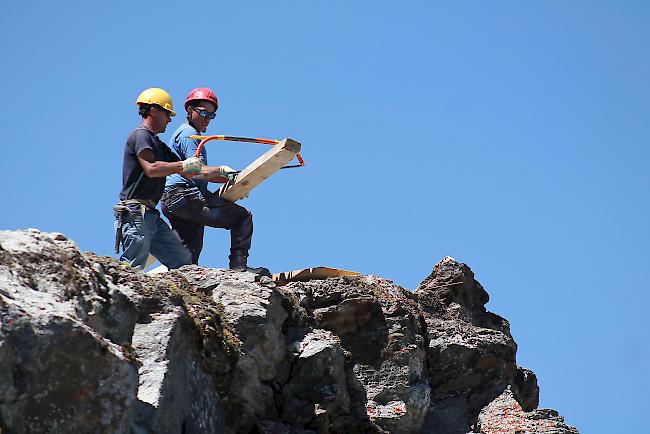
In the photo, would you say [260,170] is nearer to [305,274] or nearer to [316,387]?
[305,274]

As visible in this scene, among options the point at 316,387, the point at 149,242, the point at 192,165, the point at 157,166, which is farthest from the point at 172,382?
the point at 192,165

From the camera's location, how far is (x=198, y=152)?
15008 mm

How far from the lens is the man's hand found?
14.1m

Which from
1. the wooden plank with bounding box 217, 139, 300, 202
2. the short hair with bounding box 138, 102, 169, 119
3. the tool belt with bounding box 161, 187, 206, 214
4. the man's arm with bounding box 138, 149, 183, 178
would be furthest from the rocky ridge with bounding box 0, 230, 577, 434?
the short hair with bounding box 138, 102, 169, 119

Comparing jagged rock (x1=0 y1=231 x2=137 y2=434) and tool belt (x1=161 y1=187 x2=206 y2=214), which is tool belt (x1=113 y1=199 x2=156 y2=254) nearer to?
tool belt (x1=161 y1=187 x2=206 y2=214)

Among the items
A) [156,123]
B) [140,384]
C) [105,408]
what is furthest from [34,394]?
[156,123]

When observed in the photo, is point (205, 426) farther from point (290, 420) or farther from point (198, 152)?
point (198, 152)

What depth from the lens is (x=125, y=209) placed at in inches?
546

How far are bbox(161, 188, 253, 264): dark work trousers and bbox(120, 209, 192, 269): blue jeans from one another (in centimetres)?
87

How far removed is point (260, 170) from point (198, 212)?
907 millimetres

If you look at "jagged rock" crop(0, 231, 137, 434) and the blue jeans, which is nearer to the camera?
"jagged rock" crop(0, 231, 137, 434)

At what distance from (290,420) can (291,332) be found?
976mm

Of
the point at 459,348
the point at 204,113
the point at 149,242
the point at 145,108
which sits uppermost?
the point at 204,113

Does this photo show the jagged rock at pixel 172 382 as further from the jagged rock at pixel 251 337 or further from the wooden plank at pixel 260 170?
the wooden plank at pixel 260 170
